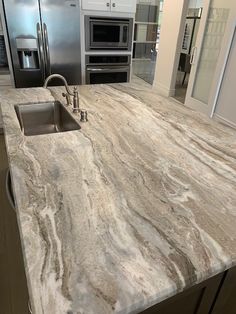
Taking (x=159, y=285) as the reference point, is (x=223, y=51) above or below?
above

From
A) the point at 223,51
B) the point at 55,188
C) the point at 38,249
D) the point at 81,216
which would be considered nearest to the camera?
the point at 38,249

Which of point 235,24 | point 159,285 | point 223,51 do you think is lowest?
point 159,285

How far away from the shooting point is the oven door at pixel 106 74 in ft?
10.7

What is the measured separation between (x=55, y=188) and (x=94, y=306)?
18.0 inches

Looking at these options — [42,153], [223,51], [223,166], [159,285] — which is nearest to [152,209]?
[159,285]

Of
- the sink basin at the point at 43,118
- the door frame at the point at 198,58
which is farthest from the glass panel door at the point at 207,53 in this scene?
the sink basin at the point at 43,118

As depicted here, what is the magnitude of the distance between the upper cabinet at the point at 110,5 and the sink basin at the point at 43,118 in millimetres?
1825

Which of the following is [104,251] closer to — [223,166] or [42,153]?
[42,153]

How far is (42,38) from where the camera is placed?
278cm

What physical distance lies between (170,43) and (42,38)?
3.11 metres

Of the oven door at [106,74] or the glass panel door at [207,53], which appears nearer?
the oven door at [106,74]

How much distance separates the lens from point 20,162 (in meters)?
1.03

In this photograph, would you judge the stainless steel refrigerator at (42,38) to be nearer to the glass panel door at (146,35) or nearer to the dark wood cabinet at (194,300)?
the dark wood cabinet at (194,300)

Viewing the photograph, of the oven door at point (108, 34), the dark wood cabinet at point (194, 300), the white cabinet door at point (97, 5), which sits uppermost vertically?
the white cabinet door at point (97, 5)
